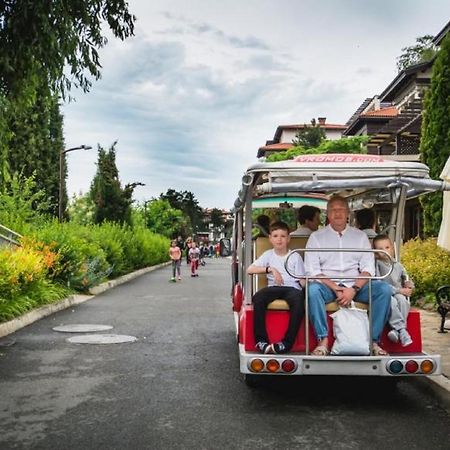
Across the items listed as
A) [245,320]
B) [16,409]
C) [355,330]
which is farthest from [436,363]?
[16,409]

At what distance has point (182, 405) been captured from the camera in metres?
6.08

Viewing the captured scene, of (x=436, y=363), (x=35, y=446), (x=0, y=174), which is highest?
(x=0, y=174)

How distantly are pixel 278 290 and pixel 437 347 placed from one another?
367 cm

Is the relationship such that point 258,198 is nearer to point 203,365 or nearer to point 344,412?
point 203,365

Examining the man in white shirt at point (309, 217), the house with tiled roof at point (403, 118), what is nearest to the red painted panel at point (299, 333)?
the man in white shirt at point (309, 217)

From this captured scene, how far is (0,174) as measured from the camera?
845 centimetres

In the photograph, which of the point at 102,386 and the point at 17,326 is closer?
the point at 102,386

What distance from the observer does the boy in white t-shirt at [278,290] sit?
19.5 feet

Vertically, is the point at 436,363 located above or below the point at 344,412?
above

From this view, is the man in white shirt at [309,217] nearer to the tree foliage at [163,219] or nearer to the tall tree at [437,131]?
the tall tree at [437,131]

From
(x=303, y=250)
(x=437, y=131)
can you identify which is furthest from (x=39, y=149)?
(x=303, y=250)

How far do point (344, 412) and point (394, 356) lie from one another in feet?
2.25

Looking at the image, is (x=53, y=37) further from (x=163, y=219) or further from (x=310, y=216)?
(x=163, y=219)

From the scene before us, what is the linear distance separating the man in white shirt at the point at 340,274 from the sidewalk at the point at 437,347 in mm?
957
